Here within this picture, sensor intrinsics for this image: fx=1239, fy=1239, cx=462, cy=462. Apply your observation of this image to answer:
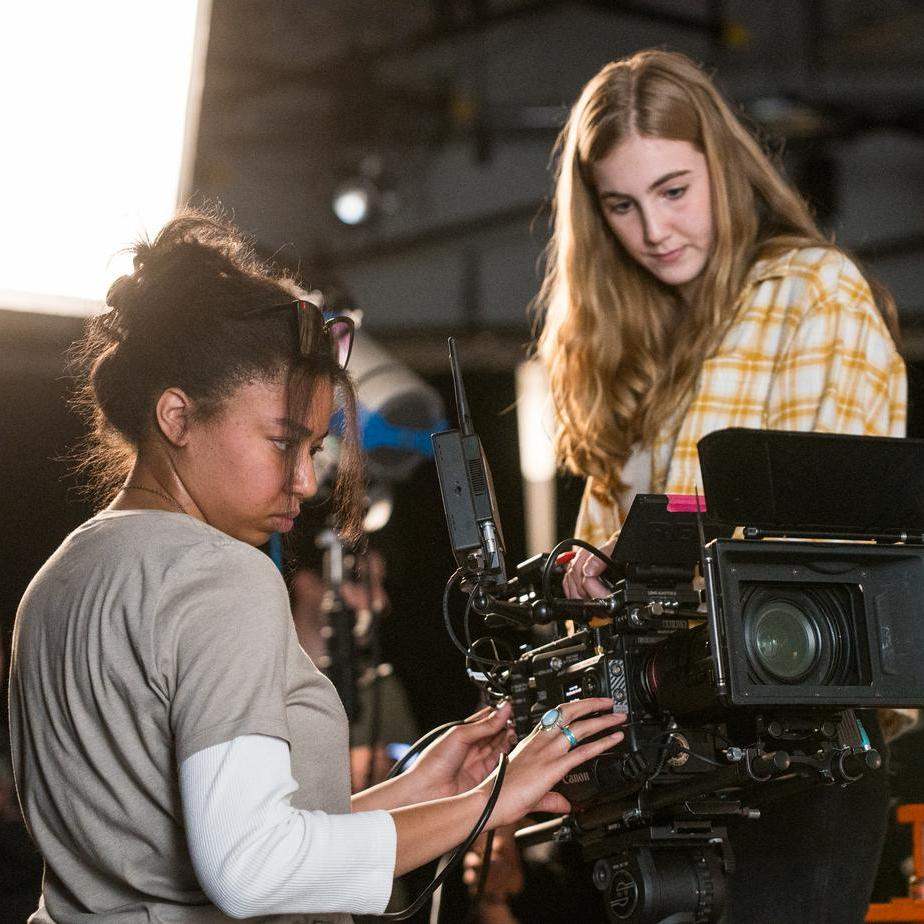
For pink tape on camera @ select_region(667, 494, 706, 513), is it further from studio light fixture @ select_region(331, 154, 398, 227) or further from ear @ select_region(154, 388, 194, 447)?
studio light fixture @ select_region(331, 154, 398, 227)

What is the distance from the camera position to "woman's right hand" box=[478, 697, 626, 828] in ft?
3.72

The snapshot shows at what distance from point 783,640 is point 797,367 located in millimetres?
493

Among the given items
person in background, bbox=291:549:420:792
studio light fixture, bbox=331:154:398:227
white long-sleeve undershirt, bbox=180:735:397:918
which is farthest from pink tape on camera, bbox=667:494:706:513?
studio light fixture, bbox=331:154:398:227

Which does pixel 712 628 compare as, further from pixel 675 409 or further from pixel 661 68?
pixel 661 68

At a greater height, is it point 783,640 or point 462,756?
point 783,640

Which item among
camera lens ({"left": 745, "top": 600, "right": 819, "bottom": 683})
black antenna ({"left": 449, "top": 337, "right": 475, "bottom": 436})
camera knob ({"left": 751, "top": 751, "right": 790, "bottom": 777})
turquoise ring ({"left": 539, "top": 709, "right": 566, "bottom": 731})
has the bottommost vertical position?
camera knob ({"left": 751, "top": 751, "right": 790, "bottom": 777})

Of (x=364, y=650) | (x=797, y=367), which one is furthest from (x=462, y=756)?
(x=364, y=650)

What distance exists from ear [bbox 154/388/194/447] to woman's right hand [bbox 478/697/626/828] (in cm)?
42

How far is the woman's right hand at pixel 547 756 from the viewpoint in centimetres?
113

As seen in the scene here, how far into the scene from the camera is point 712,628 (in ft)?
3.60

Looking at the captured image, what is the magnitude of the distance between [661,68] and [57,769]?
1.22 meters

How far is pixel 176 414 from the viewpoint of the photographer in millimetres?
1117

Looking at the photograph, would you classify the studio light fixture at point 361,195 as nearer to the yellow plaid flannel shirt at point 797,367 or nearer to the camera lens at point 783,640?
the yellow plaid flannel shirt at point 797,367

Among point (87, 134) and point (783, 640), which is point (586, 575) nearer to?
point (783, 640)
